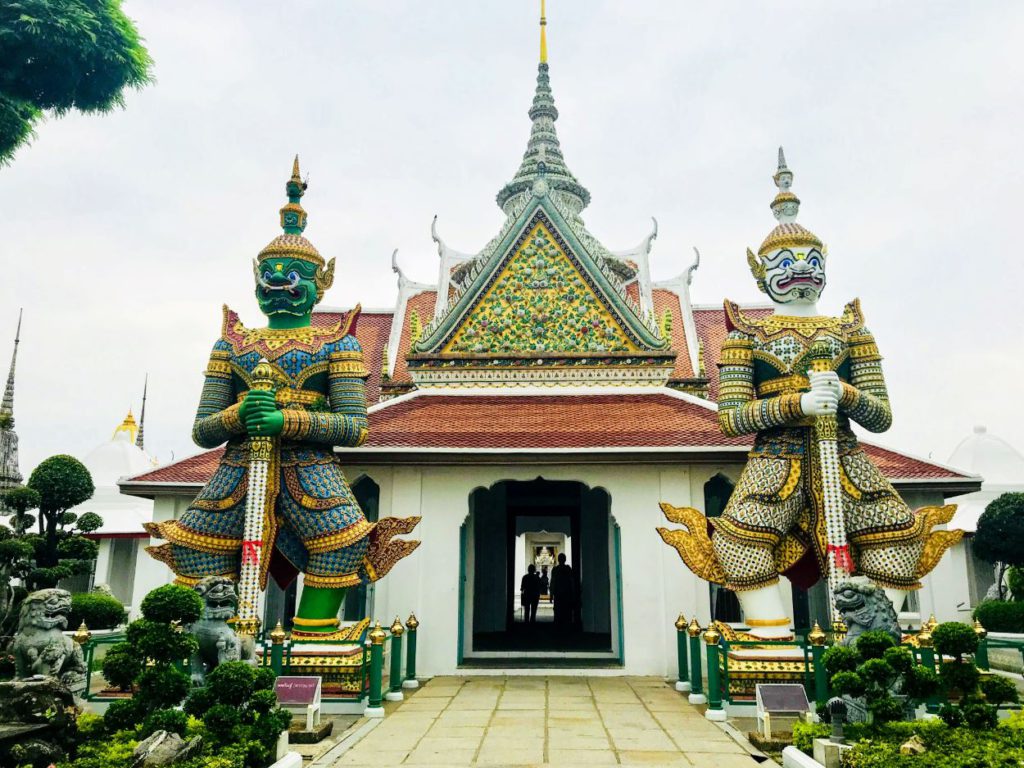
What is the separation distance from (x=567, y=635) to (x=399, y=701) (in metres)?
5.52

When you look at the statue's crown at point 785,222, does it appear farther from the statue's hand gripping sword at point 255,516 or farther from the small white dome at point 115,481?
the small white dome at point 115,481

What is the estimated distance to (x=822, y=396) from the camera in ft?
22.1

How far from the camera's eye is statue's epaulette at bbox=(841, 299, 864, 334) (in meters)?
7.51

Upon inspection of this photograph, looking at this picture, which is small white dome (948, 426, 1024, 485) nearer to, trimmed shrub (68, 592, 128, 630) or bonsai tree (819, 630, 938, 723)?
bonsai tree (819, 630, 938, 723)

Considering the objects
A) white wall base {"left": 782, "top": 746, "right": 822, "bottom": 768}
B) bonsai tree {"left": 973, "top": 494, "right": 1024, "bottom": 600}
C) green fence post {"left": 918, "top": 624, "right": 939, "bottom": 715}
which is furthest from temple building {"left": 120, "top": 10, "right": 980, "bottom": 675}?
white wall base {"left": 782, "top": 746, "right": 822, "bottom": 768}

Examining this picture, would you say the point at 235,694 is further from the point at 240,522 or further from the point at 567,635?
the point at 567,635

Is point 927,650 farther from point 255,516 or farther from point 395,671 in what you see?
point 255,516

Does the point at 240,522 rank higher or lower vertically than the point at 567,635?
higher

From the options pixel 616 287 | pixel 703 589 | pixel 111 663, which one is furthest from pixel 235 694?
pixel 616 287

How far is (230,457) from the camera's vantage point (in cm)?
757

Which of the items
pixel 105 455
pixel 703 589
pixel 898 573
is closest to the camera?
pixel 898 573

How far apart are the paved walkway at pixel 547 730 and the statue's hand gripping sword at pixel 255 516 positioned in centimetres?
161

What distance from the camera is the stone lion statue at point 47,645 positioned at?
5.63 metres

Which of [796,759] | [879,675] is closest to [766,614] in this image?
[796,759]
